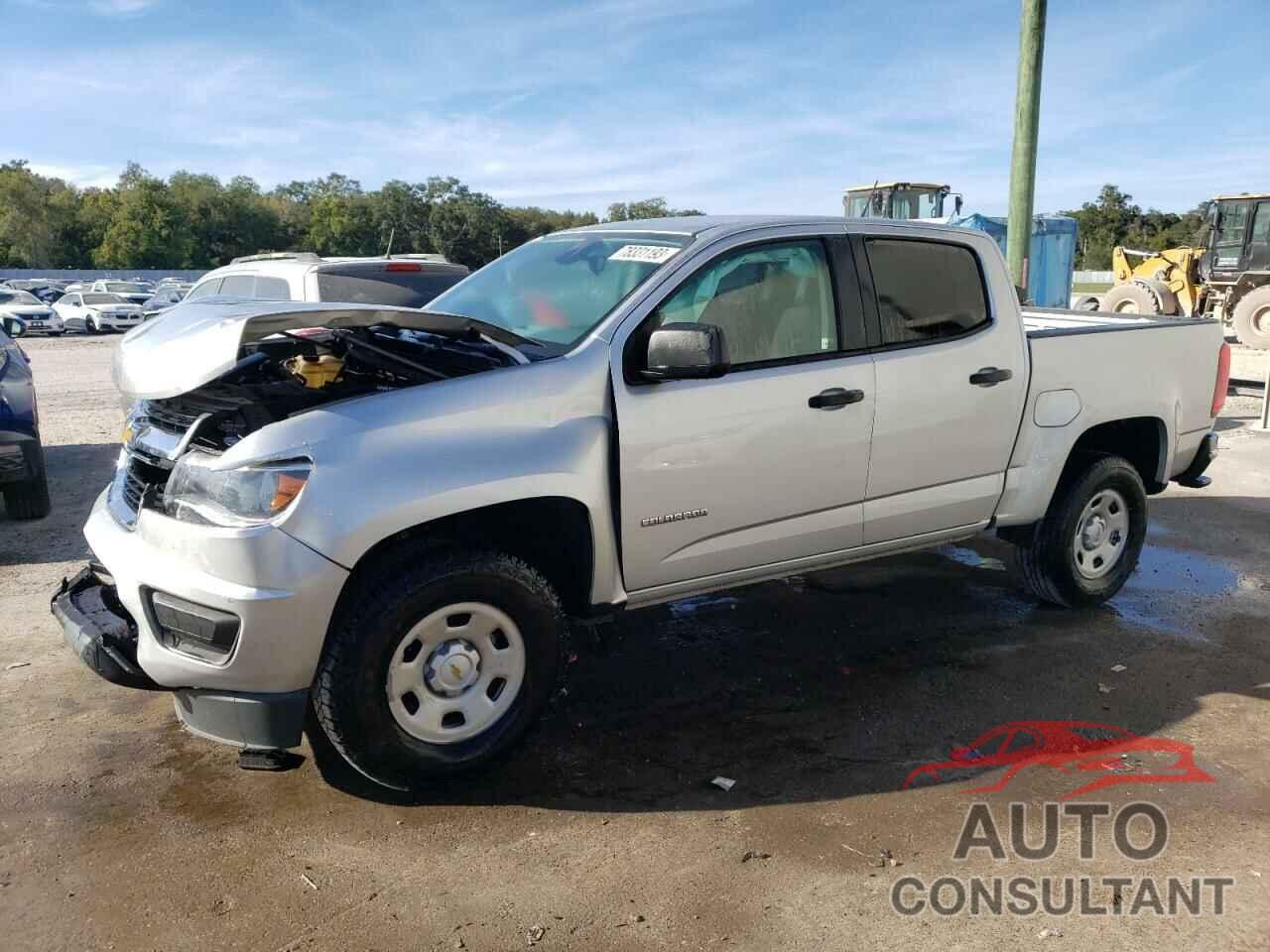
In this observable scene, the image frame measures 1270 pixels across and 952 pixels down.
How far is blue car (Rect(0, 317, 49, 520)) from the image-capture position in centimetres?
683

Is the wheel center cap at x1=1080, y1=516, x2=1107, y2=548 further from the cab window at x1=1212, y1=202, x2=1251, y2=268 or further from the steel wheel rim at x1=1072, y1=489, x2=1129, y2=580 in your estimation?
the cab window at x1=1212, y1=202, x2=1251, y2=268

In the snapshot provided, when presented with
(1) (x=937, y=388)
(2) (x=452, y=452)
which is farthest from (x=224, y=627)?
(1) (x=937, y=388)

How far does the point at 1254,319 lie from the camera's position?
760 inches

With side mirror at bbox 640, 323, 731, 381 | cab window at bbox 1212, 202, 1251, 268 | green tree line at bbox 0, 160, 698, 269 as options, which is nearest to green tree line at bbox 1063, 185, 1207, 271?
green tree line at bbox 0, 160, 698, 269

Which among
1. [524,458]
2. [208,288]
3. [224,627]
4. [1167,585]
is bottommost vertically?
[1167,585]

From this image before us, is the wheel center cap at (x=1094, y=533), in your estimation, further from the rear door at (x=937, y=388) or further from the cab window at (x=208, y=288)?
the cab window at (x=208, y=288)

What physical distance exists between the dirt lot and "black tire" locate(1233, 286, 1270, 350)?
16.5 meters

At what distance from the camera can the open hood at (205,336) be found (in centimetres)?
313

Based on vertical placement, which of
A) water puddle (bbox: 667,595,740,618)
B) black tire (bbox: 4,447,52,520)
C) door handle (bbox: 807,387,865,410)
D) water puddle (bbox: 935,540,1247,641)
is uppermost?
door handle (bbox: 807,387,865,410)

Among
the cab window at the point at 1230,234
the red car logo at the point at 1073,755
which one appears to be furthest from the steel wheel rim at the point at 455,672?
the cab window at the point at 1230,234

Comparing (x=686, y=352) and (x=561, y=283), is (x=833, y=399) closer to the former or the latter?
(x=686, y=352)


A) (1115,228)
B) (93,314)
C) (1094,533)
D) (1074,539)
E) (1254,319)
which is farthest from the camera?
(1115,228)

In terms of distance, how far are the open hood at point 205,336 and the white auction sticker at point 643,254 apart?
984mm

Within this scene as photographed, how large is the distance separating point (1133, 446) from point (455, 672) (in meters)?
4.09
